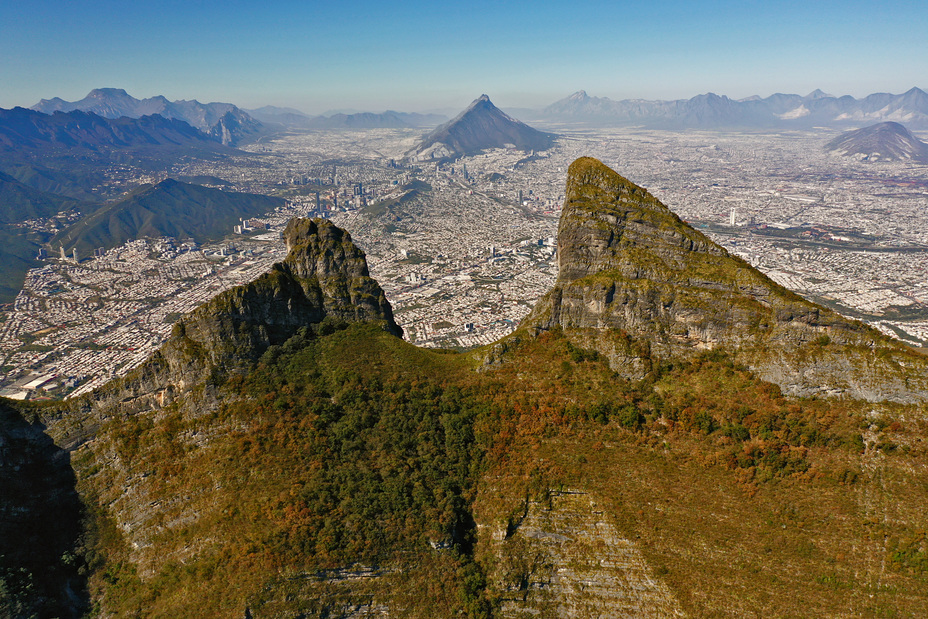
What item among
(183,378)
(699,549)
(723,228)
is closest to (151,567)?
(183,378)

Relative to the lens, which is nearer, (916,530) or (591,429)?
(916,530)

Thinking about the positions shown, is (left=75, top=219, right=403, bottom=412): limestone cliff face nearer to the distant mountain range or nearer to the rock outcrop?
the rock outcrop

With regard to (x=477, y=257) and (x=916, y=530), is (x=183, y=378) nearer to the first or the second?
(x=916, y=530)

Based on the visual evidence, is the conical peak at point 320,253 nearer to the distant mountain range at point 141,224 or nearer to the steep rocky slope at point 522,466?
the steep rocky slope at point 522,466

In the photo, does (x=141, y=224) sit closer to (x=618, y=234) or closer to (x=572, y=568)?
(x=618, y=234)

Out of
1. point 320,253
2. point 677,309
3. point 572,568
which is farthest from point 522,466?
point 320,253

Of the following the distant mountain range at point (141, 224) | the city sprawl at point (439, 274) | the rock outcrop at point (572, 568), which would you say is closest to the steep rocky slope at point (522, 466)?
the rock outcrop at point (572, 568)
